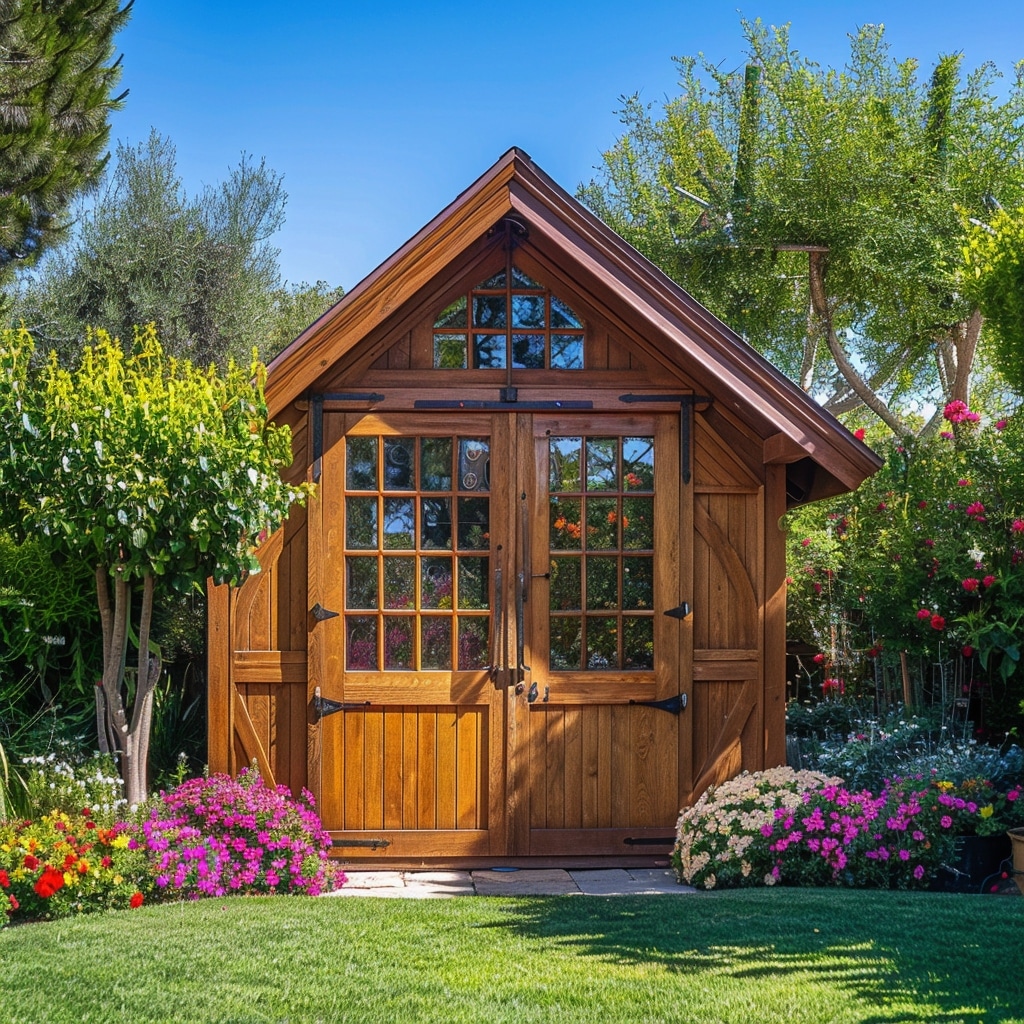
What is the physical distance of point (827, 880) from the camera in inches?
218

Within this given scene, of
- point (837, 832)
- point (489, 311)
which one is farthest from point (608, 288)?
point (837, 832)

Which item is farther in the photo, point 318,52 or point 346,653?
point 318,52

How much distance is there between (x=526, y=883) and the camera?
5.97 metres

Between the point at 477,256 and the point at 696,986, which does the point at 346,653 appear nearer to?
the point at 477,256

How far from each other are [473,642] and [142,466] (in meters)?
2.14

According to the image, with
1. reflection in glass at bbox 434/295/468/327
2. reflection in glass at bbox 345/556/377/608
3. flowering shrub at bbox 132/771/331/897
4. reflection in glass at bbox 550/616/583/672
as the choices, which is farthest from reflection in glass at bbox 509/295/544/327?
flowering shrub at bbox 132/771/331/897

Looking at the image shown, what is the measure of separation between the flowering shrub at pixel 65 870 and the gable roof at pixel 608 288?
240cm

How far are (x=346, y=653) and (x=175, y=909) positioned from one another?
1.81m

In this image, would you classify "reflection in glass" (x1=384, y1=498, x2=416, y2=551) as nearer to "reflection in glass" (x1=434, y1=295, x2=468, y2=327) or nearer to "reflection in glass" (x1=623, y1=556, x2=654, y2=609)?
"reflection in glass" (x1=434, y1=295, x2=468, y2=327)

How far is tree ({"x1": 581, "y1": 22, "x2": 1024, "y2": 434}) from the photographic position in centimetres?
1309

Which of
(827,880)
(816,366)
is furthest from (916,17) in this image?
(827,880)

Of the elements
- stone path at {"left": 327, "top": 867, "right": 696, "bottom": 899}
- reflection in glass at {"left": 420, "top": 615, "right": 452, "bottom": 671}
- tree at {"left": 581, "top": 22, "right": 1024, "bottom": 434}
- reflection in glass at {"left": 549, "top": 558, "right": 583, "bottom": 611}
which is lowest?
stone path at {"left": 327, "top": 867, "right": 696, "bottom": 899}

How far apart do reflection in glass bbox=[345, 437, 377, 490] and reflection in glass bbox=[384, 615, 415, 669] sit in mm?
790

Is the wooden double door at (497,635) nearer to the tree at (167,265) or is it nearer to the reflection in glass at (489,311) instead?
the reflection in glass at (489,311)
